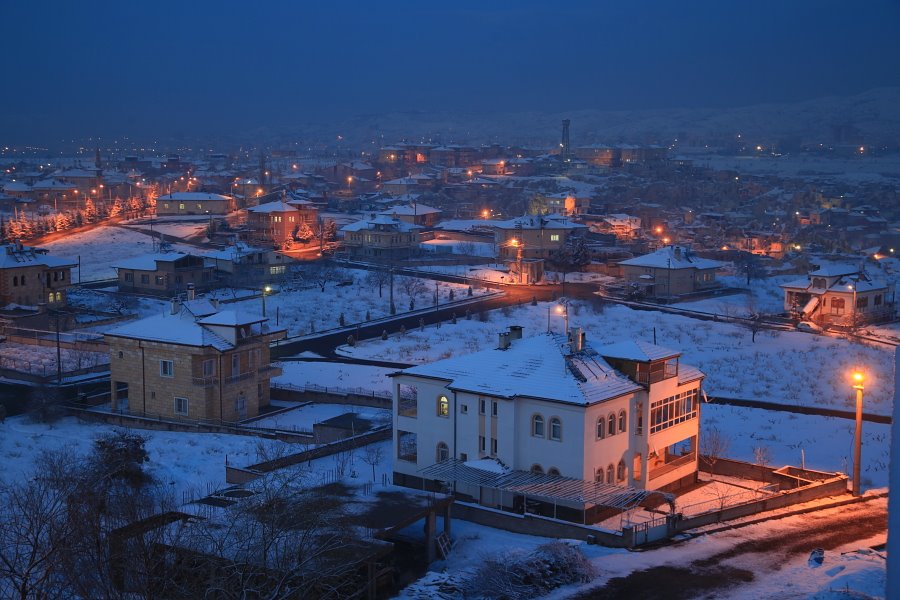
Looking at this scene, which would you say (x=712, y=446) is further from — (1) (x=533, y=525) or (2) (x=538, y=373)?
(1) (x=533, y=525)

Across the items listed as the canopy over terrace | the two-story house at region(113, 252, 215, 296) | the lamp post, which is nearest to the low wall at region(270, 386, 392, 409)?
the canopy over terrace

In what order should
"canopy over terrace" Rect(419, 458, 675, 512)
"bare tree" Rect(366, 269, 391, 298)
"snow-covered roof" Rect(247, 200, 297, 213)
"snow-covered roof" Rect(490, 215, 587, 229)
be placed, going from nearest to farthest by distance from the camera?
"canopy over terrace" Rect(419, 458, 675, 512) < "bare tree" Rect(366, 269, 391, 298) < "snow-covered roof" Rect(490, 215, 587, 229) < "snow-covered roof" Rect(247, 200, 297, 213)

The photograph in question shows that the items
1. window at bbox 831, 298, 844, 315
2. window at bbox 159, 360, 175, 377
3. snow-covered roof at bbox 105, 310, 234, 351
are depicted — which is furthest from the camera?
window at bbox 831, 298, 844, 315

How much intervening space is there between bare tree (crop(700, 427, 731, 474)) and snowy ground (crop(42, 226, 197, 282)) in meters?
38.6

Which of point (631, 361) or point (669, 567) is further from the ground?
point (631, 361)

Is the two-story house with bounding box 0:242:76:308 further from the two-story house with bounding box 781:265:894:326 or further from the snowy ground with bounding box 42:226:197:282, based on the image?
the two-story house with bounding box 781:265:894:326

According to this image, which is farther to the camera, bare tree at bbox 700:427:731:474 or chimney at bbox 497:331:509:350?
bare tree at bbox 700:427:731:474

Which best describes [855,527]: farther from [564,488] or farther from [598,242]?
[598,242]

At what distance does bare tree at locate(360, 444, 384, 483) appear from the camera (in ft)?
76.9

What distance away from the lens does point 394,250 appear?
63406 millimetres

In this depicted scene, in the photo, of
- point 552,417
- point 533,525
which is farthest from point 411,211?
point 533,525

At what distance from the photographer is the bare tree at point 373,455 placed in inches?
923

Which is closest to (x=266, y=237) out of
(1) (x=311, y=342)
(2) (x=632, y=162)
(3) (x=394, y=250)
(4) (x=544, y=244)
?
(3) (x=394, y=250)

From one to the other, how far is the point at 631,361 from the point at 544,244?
40.9 meters
